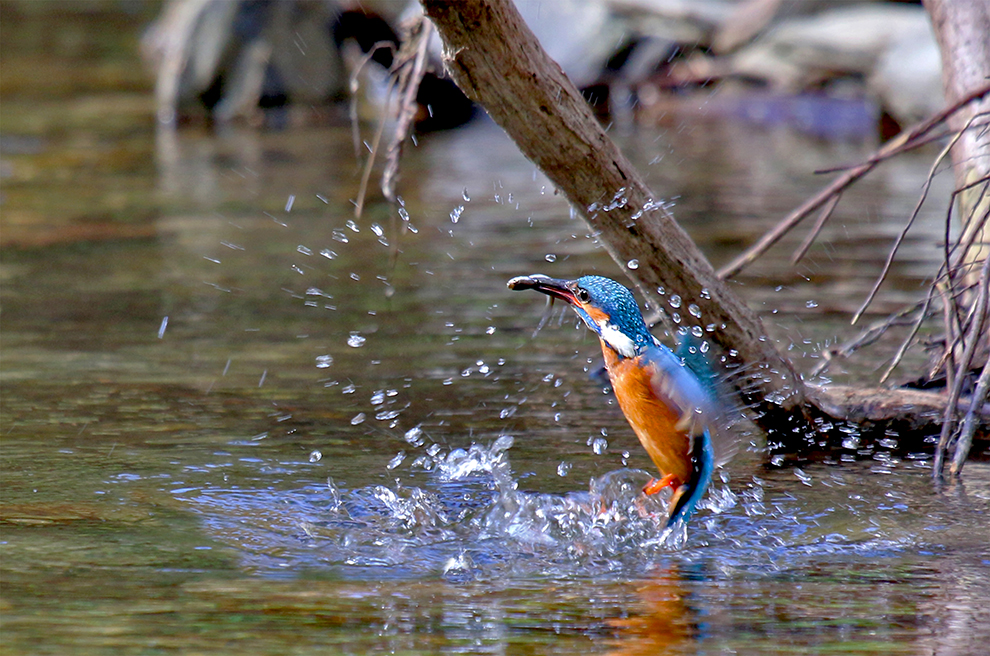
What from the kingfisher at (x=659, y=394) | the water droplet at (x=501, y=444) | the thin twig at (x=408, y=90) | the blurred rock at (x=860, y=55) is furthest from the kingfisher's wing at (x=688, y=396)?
the blurred rock at (x=860, y=55)

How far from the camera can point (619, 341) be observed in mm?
3578

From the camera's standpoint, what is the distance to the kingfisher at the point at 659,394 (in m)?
3.55

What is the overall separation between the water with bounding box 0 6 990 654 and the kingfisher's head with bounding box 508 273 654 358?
1.10ft

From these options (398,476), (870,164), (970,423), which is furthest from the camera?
(398,476)

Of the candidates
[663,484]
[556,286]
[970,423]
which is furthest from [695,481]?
[970,423]

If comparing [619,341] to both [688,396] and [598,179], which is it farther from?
[598,179]

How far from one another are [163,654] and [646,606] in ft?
3.51

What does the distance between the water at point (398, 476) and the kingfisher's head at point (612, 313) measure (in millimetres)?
336

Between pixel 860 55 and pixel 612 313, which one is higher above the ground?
pixel 860 55

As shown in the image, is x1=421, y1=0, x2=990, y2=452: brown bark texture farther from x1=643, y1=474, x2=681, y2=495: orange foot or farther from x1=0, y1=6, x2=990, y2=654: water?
x1=643, y1=474, x2=681, y2=495: orange foot

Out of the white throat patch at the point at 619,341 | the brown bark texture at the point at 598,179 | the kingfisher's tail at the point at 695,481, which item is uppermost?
the brown bark texture at the point at 598,179

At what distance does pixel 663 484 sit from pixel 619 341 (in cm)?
42

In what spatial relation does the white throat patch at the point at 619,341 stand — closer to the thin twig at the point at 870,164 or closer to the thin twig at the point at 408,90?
the thin twig at the point at 870,164

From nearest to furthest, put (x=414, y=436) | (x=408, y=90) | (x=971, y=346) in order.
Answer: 1. (x=971, y=346)
2. (x=414, y=436)
3. (x=408, y=90)
